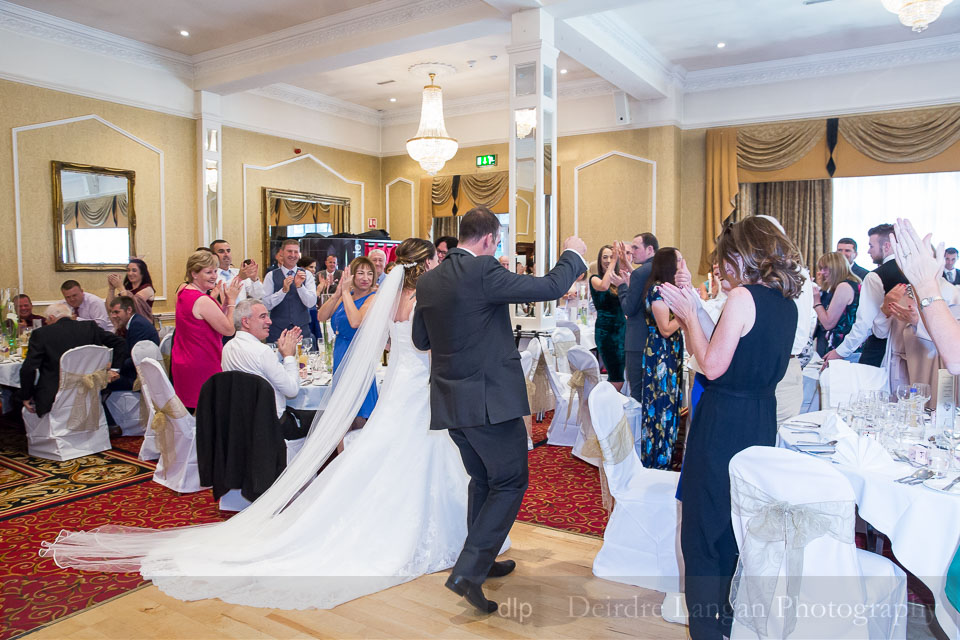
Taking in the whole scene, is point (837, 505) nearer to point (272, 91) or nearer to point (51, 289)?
point (51, 289)

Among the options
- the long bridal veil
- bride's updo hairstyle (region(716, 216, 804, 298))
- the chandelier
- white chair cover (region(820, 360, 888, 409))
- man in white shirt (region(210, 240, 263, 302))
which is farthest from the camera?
man in white shirt (region(210, 240, 263, 302))

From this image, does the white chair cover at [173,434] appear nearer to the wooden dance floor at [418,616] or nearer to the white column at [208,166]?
the wooden dance floor at [418,616]

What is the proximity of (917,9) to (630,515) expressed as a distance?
4.76 metres

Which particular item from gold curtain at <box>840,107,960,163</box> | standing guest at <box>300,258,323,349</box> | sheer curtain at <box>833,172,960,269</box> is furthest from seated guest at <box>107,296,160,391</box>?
sheer curtain at <box>833,172,960,269</box>

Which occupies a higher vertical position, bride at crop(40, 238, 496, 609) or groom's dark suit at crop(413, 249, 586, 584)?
groom's dark suit at crop(413, 249, 586, 584)

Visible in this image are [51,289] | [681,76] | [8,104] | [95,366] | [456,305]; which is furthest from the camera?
[681,76]

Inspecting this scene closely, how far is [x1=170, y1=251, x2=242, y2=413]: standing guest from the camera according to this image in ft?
15.3

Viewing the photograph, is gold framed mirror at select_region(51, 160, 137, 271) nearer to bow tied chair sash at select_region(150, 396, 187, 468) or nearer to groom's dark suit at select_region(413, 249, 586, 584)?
bow tied chair sash at select_region(150, 396, 187, 468)

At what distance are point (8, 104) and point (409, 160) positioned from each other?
588 cm

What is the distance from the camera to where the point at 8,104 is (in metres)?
7.18

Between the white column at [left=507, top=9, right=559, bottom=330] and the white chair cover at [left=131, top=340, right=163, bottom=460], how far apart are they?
10.1ft

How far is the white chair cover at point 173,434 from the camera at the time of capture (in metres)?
4.55

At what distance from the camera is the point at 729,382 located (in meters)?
2.32

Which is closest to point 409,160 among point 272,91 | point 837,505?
point 272,91
